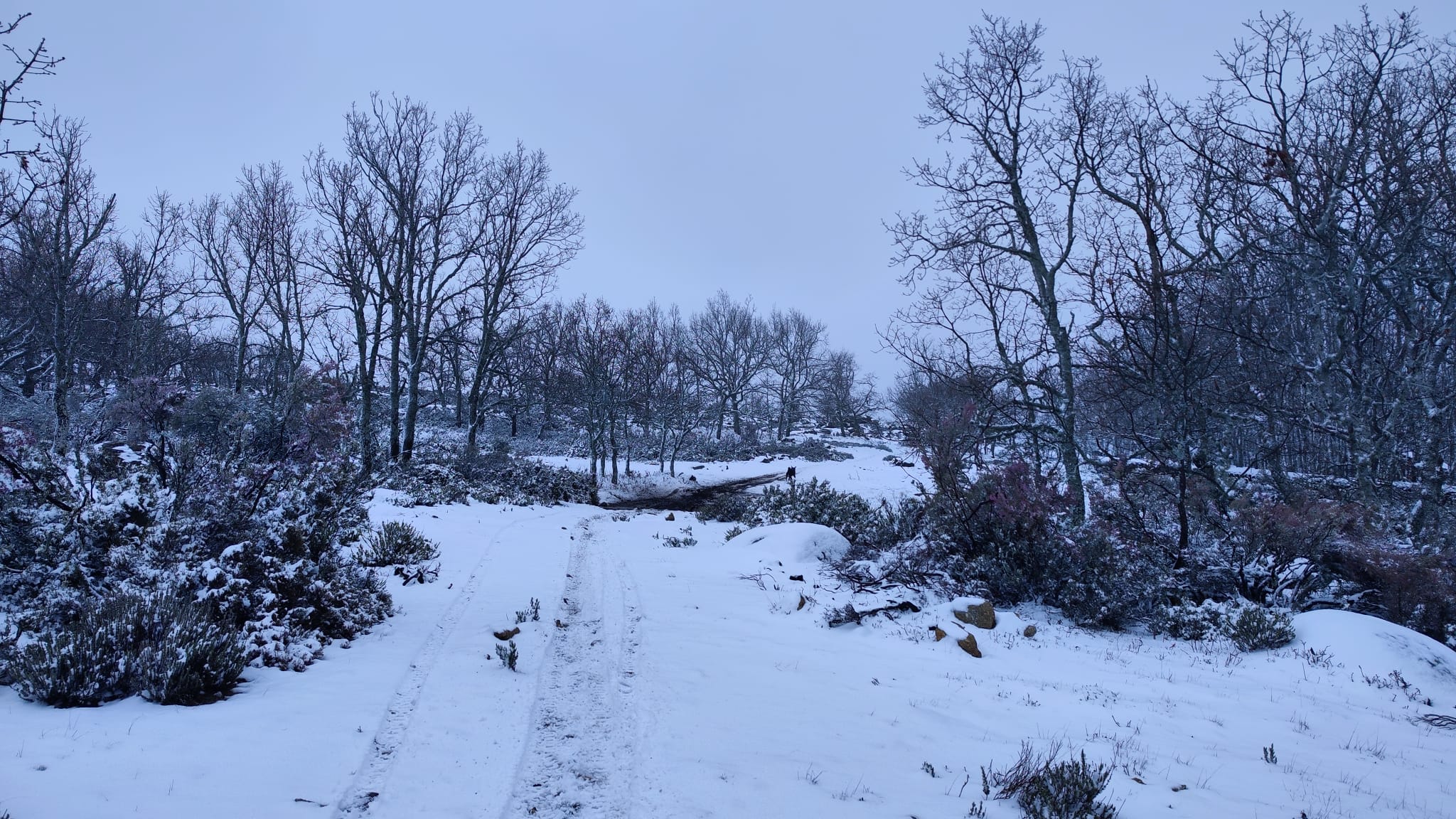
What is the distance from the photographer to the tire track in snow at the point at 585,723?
3215mm

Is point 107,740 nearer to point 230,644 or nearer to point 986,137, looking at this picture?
point 230,644

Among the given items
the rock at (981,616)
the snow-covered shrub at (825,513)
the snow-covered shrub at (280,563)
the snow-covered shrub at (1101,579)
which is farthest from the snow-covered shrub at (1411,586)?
the snow-covered shrub at (280,563)

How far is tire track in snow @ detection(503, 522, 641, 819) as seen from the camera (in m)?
3.21

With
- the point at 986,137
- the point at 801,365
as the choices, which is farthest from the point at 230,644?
the point at 801,365

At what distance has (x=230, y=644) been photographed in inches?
164

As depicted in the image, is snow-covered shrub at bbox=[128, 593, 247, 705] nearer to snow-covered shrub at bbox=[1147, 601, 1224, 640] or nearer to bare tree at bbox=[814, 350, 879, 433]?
snow-covered shrub at bbox=[1147, 601, 1224, 640]

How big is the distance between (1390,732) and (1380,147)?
1120 centimetres

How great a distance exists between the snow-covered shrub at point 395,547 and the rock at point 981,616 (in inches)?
272

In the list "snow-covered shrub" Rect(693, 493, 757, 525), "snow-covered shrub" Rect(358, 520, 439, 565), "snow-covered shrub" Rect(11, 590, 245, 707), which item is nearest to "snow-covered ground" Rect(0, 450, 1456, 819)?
"snow-covered shrub" Rect(11, 590, 245, 707)

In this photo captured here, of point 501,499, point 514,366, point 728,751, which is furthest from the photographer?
point 514,366

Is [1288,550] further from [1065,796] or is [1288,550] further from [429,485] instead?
[429,485]

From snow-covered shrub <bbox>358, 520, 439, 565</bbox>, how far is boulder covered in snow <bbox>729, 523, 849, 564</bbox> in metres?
5.21

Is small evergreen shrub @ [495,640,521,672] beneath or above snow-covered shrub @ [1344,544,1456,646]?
beneath

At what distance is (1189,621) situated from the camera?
7004 millimetres
